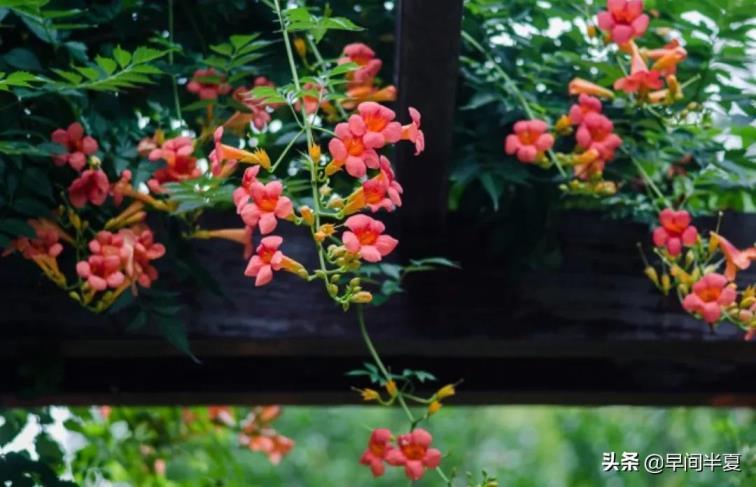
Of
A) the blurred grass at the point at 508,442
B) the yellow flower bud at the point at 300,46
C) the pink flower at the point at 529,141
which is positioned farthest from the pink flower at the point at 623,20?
the blurred grass at the point at 508,442

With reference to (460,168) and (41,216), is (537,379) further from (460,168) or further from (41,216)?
(41,216)

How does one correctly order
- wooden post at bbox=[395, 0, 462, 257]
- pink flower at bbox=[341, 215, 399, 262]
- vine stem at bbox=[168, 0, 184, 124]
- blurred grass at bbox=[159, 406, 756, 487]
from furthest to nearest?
blurred grass at bbox=[159, 406, 756, 487] < vine stem at bbox=[168, 0, 184, 124] < wooden post at bbox=[395, 0, 462, 257] < pink flower at bbox=[341, 215, 399, 262]

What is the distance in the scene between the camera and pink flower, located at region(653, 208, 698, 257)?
1.69 meters

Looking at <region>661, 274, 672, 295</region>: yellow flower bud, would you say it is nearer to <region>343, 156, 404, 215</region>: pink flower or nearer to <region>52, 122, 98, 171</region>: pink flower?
<region>343, 156, 404, 215</region>: pink flower

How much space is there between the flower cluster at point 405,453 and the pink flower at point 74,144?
1.68ft

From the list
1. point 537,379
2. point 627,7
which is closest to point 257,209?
point 627,7

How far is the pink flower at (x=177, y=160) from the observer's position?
163 centimetres

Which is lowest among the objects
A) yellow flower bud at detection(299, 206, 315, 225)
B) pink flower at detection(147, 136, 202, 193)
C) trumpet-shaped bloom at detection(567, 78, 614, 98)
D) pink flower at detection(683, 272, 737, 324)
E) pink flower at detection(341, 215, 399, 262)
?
pink flower at detection(683, 272, 737, 324)

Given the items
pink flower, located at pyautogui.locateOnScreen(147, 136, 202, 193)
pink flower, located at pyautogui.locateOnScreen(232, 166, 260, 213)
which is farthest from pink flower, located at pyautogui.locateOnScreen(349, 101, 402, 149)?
pink flower, located at pyautogui.locateOnScreen(147, 136, 202, 193)

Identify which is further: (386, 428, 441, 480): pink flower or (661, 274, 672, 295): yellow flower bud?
(661, 274, 672, 295): yellow flower bud

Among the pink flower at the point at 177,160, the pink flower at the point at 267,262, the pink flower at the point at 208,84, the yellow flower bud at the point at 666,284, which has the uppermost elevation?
the pink flower at the point at 267,262

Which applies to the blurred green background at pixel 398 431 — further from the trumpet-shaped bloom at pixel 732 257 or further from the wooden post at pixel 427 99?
the trumpet-shaped bloom at pixel 732 257

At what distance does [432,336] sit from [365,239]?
1.94 feet

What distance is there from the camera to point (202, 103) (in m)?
1.69
